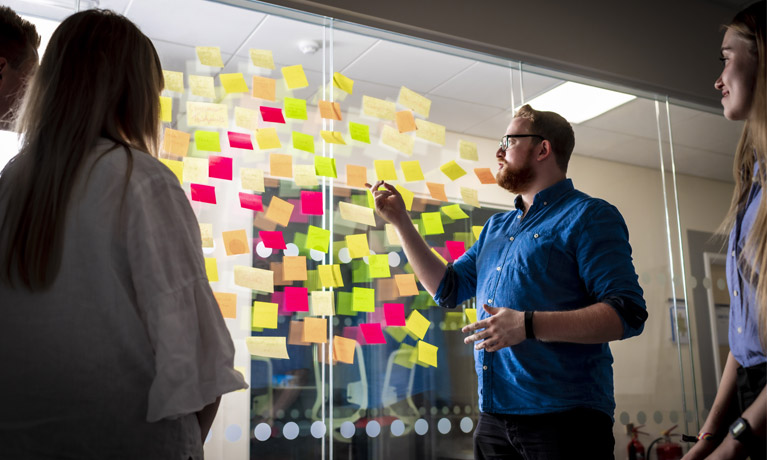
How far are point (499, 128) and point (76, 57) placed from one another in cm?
214

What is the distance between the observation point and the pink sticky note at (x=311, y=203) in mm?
2434

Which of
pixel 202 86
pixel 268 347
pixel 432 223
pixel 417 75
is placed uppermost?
pixel 417 75

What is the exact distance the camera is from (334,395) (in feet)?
7.71

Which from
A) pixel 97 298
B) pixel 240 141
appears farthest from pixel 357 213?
pixel 97 298

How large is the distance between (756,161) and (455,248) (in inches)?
60.8

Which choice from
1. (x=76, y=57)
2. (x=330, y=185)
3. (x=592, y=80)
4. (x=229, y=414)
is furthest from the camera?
(x=592, y=80)

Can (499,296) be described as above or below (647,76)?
below

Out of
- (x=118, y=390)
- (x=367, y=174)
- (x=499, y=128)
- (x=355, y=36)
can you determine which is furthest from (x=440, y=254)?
(x=118, y=390)

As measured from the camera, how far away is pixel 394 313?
255 cm

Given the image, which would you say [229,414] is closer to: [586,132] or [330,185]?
[330,185]

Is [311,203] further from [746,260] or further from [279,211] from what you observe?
[746,260]

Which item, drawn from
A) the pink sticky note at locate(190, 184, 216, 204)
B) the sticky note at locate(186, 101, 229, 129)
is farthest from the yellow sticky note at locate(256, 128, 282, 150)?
the pink sticky note at locate(190, 184, 216, 204)

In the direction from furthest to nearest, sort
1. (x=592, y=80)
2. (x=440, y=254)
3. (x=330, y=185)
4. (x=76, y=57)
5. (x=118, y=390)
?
(x=592, y=80)
(x=440, y=254)
(x=330, y=185)
(x=76, y=57)
(x=118, y=390)

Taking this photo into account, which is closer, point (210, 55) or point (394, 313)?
point (210, 55)
